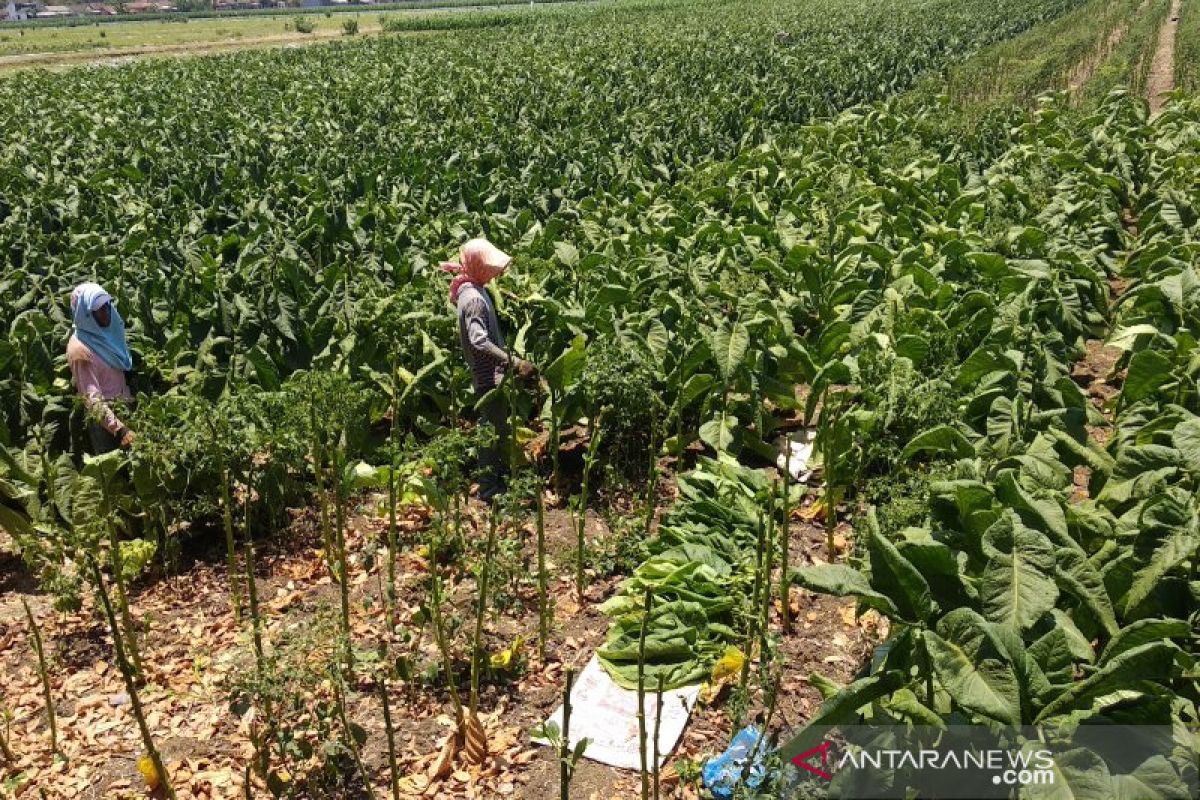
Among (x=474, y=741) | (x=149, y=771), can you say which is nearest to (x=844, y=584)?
(x=474, y=741)

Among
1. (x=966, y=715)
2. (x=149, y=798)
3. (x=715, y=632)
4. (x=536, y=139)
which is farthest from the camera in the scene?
(x=536, y=139)

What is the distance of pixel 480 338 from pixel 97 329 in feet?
7.80

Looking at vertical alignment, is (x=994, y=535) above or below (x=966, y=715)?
above

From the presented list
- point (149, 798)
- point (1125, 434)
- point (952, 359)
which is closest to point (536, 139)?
point (952, 359)

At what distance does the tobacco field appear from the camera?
381 cm

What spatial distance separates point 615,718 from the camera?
463cm

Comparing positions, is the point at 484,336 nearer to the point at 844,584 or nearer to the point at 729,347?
the point at 729,347

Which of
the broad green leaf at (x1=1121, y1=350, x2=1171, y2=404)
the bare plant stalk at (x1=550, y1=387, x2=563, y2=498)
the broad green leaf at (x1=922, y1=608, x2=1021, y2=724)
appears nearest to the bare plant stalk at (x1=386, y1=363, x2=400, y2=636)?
the bare plant stalk at (x1=550, y1=387, x2=563, y2=498)

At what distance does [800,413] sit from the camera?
7629 millimetres

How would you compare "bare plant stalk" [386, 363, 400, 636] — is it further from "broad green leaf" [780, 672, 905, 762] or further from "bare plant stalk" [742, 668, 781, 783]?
"broad green leaf" [780, 672, 905, 762]

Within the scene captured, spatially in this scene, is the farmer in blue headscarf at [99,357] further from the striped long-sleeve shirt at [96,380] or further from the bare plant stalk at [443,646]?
the bare plant stalk at [443,646]

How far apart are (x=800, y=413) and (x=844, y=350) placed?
822 millimetres

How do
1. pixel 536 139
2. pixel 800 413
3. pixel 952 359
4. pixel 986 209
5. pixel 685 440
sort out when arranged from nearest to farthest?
pixel 952 359 < pixel 685 440 < pixel 800 413 < pixel 986 209 < pixel 536 139

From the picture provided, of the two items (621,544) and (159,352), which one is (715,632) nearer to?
(621,544)
